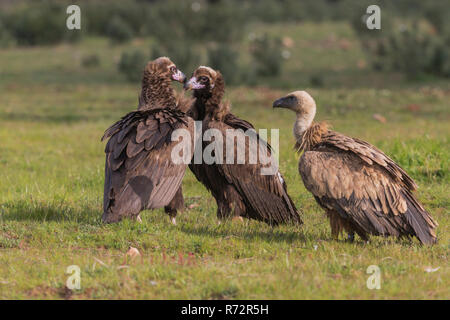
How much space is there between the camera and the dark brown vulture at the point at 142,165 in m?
6.70

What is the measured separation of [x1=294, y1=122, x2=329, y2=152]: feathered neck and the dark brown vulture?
1162 millimetres

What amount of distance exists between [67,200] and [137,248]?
218 centimetres

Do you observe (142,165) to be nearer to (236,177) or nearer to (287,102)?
(236,177)

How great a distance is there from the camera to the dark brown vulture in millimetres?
6699

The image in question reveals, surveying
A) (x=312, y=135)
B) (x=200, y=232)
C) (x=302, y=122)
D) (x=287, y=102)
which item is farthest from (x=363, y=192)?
(x=200, y=232)

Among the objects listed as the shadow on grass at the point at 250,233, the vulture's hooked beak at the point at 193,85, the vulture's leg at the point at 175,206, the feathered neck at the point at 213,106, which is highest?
the vulture's hooked beak at the point at 193,85

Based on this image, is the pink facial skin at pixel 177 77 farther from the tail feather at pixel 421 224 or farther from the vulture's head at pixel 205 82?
the tail feather at pixel 421 224

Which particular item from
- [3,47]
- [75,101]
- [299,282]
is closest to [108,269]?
[299,282]

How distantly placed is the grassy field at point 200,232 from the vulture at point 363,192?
0.61 feet

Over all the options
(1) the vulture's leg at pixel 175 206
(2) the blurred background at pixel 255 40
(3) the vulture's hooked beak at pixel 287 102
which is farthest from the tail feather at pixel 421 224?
(2) the blurred background at pixel 255 40

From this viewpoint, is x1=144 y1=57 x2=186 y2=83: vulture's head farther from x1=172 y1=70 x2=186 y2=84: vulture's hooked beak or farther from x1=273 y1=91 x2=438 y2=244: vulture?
x1=273 y1=91 x2=438 y2=244: vulture

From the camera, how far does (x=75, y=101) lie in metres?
18.4

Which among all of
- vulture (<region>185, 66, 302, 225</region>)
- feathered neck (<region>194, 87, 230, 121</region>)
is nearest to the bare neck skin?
vulture (<region>185, 66, 302, 225</region>)

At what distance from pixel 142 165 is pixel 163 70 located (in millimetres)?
1509
